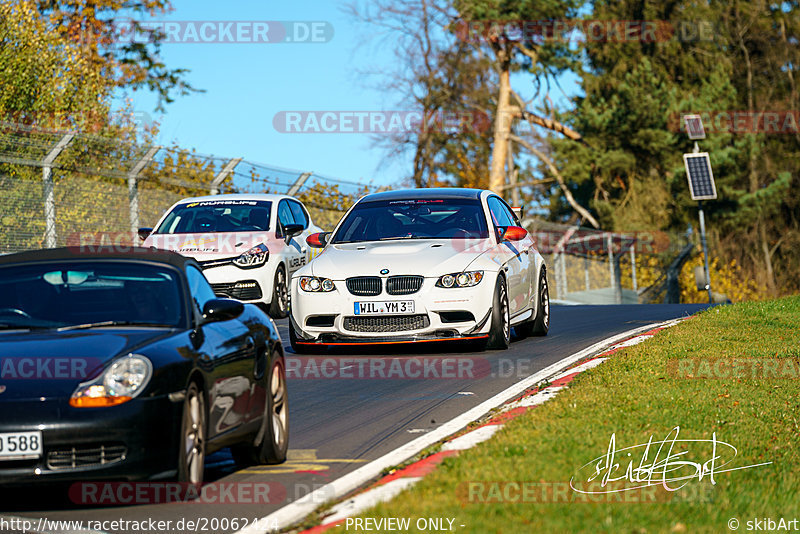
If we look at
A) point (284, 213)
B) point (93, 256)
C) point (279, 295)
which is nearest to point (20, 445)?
point (93, 256)

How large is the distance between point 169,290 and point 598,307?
1663cm

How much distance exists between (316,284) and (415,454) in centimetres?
565

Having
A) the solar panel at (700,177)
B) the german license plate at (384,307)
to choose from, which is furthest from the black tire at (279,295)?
the solar panel at (700,177)

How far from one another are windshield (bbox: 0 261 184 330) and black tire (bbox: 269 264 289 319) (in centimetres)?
1055

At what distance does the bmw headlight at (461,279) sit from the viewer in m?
12.8

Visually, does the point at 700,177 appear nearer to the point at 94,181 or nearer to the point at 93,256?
the point at 94,181

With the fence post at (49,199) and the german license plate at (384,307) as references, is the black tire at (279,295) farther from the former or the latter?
the german license plate at (384,307)

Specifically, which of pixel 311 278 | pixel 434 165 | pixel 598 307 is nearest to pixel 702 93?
pixel 434 165

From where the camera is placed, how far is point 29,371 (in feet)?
20.1

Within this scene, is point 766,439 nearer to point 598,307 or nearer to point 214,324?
point 214,324

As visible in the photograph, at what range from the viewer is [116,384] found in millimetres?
6047

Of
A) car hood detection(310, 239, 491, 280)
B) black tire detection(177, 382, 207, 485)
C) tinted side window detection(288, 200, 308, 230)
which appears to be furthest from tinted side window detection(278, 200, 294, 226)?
black tire detection(177, 382, 207, 485)

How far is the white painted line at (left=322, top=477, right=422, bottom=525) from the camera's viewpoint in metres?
5.80

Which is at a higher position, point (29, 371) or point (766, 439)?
point (29, 371)
